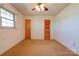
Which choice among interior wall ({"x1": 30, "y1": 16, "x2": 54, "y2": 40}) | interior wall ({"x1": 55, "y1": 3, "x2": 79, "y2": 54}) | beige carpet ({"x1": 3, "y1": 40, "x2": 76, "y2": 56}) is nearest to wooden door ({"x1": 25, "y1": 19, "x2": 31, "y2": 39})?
interior wall ({"x1": 30, "y1": 16, "x2": 54, "y2": 40})

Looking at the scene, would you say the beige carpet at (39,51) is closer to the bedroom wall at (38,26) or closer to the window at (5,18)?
the window at (5,18)

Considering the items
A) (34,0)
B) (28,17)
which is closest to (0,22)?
(34,0)

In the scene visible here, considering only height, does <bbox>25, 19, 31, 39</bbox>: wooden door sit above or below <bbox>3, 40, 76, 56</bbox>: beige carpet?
above

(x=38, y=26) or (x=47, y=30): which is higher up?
(x=38, y=26)

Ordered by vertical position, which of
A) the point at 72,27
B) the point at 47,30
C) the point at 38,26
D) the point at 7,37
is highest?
the point at 38,26

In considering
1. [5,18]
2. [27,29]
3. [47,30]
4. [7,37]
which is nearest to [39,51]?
[7,37]

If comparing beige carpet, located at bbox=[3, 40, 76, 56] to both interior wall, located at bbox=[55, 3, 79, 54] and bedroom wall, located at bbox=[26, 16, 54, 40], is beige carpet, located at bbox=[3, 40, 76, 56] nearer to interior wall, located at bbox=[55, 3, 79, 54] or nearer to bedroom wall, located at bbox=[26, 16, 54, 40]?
interior wall, located at bbox=[55, 3, 79, 54]

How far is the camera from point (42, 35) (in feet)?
31.3

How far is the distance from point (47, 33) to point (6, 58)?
8.64 m

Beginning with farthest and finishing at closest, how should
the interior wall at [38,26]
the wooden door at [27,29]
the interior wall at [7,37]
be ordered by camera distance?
the wooden door at [27,29] < the interior wall at [38,26] < the interior wall at [7,37]

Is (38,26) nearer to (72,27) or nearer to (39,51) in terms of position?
(39,51)

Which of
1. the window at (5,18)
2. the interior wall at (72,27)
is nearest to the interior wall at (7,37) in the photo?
the window at (5,18)

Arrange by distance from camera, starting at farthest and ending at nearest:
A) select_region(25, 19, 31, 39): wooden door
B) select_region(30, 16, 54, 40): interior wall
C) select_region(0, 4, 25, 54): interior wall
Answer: select_region(25, 19, 31, 39): wooden door < select_region(30, 16, 54, 40): interior wall < select_region(0, 4, 25, 54): interior wall

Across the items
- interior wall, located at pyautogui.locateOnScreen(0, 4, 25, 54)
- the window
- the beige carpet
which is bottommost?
the beige carpet
